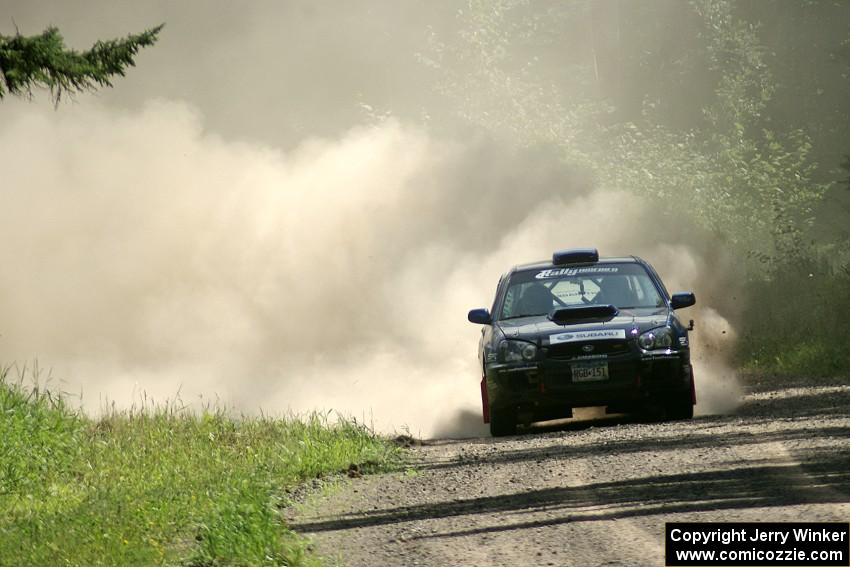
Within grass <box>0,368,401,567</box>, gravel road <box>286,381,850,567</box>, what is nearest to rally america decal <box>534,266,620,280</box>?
gravel road <box>286,381,850,567</box>

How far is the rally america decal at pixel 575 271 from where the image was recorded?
53.6 ft

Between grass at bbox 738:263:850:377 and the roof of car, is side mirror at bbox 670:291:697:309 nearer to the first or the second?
the roof of car

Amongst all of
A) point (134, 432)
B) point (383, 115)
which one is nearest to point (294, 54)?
point (383, 115)

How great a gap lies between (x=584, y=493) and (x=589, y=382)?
4.18 meters

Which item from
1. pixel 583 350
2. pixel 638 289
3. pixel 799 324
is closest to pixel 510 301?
pixel 638 289

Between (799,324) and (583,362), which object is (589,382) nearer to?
(583,362)

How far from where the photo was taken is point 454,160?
32.9 meters

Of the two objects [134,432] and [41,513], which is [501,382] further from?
[41,513]

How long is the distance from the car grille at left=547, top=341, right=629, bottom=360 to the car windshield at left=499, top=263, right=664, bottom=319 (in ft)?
3.46

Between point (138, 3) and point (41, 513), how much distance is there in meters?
34.8

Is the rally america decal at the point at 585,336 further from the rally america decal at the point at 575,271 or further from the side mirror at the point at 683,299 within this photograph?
the rally america decal at the point at 575,271

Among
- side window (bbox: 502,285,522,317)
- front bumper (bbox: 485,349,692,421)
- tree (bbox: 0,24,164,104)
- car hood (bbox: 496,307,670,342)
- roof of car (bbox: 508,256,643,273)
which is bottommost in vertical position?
front bumper (bbox: 485,349,692,421)

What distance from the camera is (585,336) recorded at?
585 inches

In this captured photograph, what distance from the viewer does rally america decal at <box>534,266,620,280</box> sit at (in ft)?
53.6
